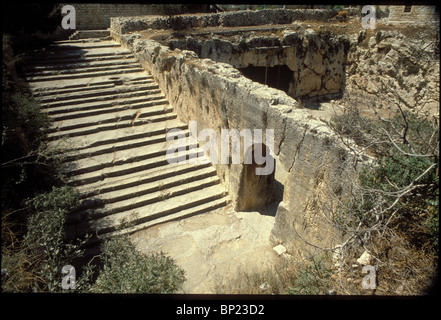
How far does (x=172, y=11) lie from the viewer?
14.3 meters

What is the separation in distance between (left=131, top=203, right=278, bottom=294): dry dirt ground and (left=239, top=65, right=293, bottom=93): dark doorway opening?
775 centimetres

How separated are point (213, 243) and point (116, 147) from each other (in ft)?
11.6

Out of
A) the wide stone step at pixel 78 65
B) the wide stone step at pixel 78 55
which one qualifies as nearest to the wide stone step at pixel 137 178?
the wide stone step at pixel 78 65

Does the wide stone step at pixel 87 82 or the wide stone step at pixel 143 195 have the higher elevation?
the wide stone step at pixel 87 82

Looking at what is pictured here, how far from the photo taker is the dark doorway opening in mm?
13172

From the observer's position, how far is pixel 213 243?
20.4 ft

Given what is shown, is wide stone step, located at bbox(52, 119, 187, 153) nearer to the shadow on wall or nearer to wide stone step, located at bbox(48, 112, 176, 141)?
wide stone step, located at bbox(48, 112, 176, 141)

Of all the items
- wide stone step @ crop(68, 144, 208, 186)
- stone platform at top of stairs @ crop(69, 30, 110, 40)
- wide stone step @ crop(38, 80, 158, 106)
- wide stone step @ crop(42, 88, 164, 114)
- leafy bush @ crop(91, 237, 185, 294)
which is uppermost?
stone platform at top of stairs @ crop(69, 30, 110, 40)

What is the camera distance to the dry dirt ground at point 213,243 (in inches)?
216

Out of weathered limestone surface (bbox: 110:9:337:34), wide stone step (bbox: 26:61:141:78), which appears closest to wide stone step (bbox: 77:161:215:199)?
wide stone step (bbox: 26:61:141:78)

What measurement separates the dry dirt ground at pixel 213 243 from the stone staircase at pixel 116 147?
316 mm

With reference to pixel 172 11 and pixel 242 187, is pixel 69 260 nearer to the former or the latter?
pixel 242 187

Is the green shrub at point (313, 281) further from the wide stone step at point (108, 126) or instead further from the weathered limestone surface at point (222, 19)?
the weathered limestone surface at point (222, 19)

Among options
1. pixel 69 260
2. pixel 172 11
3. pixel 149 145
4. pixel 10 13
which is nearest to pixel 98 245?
pixel 69 260
